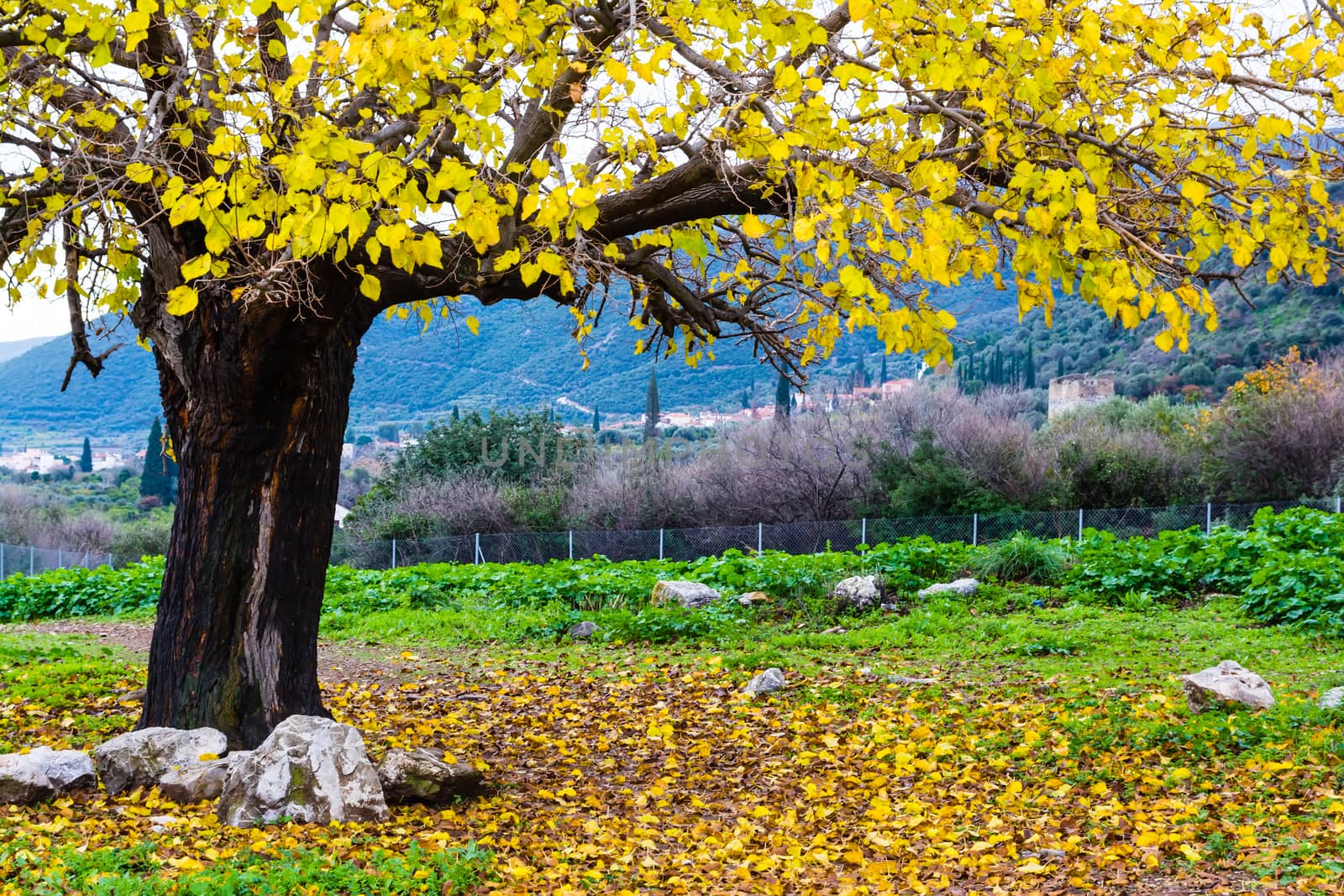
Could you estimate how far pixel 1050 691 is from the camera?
7.18 meters

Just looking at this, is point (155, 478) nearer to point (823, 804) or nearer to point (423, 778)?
point (423, 778)

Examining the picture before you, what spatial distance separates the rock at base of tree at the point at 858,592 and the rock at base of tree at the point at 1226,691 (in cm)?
491

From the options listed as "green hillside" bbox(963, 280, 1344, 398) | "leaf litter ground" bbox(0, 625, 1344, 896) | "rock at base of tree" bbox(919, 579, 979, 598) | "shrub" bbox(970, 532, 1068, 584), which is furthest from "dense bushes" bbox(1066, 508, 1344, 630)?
"green hillside" bbox(963, 280, 1344, 398)

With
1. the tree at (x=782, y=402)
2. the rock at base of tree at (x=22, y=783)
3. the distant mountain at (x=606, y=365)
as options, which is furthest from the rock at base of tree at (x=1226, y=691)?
the distant mountain at (x=606, y=365)

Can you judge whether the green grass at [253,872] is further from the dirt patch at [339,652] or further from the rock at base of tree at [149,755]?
the dirt patch at [339,652]

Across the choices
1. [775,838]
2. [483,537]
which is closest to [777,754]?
[775,838]

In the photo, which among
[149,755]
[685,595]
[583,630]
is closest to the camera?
[149,755]

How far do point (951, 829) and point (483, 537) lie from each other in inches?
790

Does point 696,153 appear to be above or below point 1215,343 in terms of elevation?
below

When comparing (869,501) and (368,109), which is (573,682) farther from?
(869,501)

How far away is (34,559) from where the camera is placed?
84.9 ft

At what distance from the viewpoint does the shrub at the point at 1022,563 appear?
12.0 metres

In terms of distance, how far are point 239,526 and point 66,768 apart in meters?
1.35

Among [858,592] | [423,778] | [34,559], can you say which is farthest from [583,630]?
[34,559]
